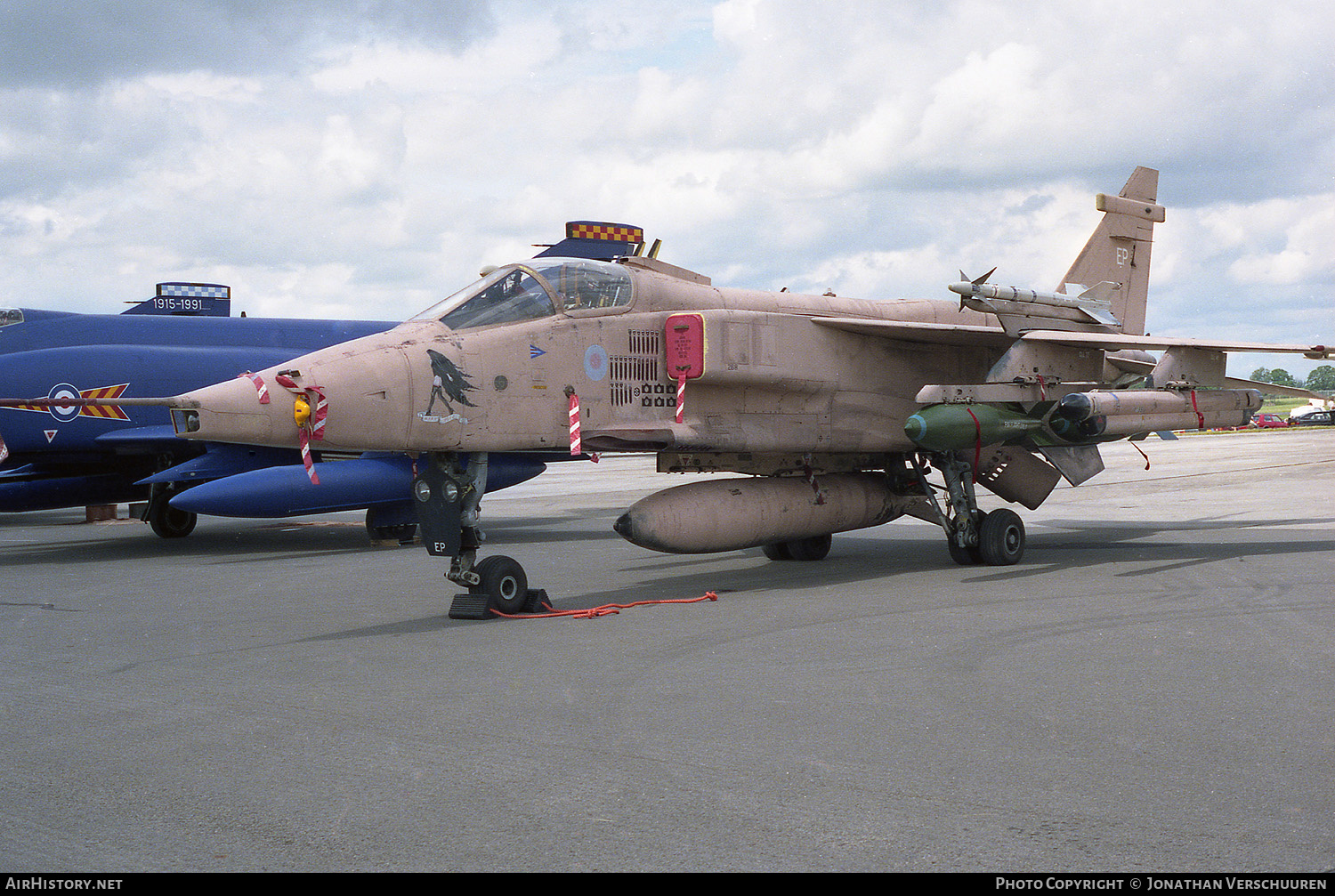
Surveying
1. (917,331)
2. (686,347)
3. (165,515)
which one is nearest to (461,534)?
(686,347)

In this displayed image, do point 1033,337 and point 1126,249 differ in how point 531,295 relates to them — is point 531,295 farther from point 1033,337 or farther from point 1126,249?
point 1126,249

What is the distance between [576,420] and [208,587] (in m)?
4.83

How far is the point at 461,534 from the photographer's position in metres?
9.43

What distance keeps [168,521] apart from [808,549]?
35.9ft

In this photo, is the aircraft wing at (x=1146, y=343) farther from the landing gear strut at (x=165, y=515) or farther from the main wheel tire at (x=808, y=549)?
the landing gear strut at (x=165, y=515)

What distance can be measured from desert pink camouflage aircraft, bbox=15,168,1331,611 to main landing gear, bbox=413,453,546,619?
0.02 metres

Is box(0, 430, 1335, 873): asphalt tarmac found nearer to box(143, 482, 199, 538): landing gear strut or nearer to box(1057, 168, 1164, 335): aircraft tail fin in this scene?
box(1057, 168, 1164, 335): aircraft tail fin

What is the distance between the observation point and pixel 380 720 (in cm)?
575

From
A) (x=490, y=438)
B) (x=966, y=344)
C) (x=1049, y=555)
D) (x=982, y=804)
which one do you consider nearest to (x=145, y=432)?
(x=490, y=438)

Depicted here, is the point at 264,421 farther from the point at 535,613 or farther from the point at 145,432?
the point at 145,432

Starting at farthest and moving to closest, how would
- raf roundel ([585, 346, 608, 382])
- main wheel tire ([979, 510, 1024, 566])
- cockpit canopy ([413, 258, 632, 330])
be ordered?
main wheel tire ([979, 510, 1024, 566]), raf roundel ([585, 346, 608, 382]), cockpit canopy ([413, 258, 632, 330])

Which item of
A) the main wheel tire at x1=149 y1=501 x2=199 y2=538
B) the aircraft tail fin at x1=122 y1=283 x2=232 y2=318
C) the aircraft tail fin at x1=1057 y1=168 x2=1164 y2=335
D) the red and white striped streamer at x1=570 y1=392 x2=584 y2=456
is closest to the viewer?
the red and white striped streamer at x1=570 y1=392 x2=584 y2=456

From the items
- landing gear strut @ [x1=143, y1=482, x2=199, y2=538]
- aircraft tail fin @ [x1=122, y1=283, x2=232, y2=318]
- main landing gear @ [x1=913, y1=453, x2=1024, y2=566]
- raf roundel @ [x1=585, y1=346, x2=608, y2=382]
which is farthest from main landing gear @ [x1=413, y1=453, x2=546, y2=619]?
aircraft tail fin @ [x1=122, y1=283, x2=232, y2=318]

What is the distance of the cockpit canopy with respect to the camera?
9.59 meters
